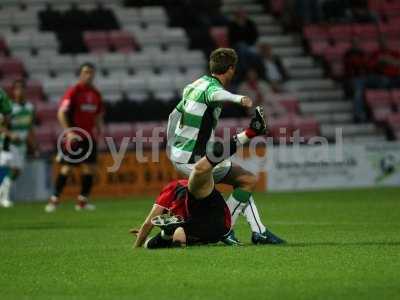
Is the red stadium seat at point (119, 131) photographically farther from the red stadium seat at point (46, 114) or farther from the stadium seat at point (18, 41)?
the stadium seat at point (18, 41)

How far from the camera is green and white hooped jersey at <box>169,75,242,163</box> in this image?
1012 centimetres

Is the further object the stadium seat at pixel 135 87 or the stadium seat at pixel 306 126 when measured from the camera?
the stadium seat at pixel 135 87

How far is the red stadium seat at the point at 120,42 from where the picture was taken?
81.6 feet

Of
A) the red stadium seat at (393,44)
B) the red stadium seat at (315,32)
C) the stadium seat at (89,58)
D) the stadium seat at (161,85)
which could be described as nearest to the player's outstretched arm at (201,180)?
the stadium seat at (161,85)

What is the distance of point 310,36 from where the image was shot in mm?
26328

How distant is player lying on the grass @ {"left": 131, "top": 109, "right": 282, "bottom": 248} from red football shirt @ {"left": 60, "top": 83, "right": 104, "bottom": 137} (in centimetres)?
746

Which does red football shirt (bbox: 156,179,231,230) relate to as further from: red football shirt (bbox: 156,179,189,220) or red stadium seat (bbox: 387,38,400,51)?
red stadium seat (bbox: 387,38,400,51)

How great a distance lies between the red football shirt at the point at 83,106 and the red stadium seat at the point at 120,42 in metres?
7.18

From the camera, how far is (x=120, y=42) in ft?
81.7

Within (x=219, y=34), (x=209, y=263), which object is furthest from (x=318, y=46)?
(x=209, y=263)

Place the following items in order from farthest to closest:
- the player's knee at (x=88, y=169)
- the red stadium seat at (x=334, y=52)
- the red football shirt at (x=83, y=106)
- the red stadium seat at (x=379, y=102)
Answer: the red stadium seat at (x=334, y=52), the red stadium seat at (x=379, y=102), the player's knee at (x=88, y=169), the red football shirt at (x=83, y=106)

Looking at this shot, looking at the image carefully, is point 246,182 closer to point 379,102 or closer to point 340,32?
A: point 379,102

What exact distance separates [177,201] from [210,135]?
698 millimetres

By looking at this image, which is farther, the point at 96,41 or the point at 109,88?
the point at 96,41
